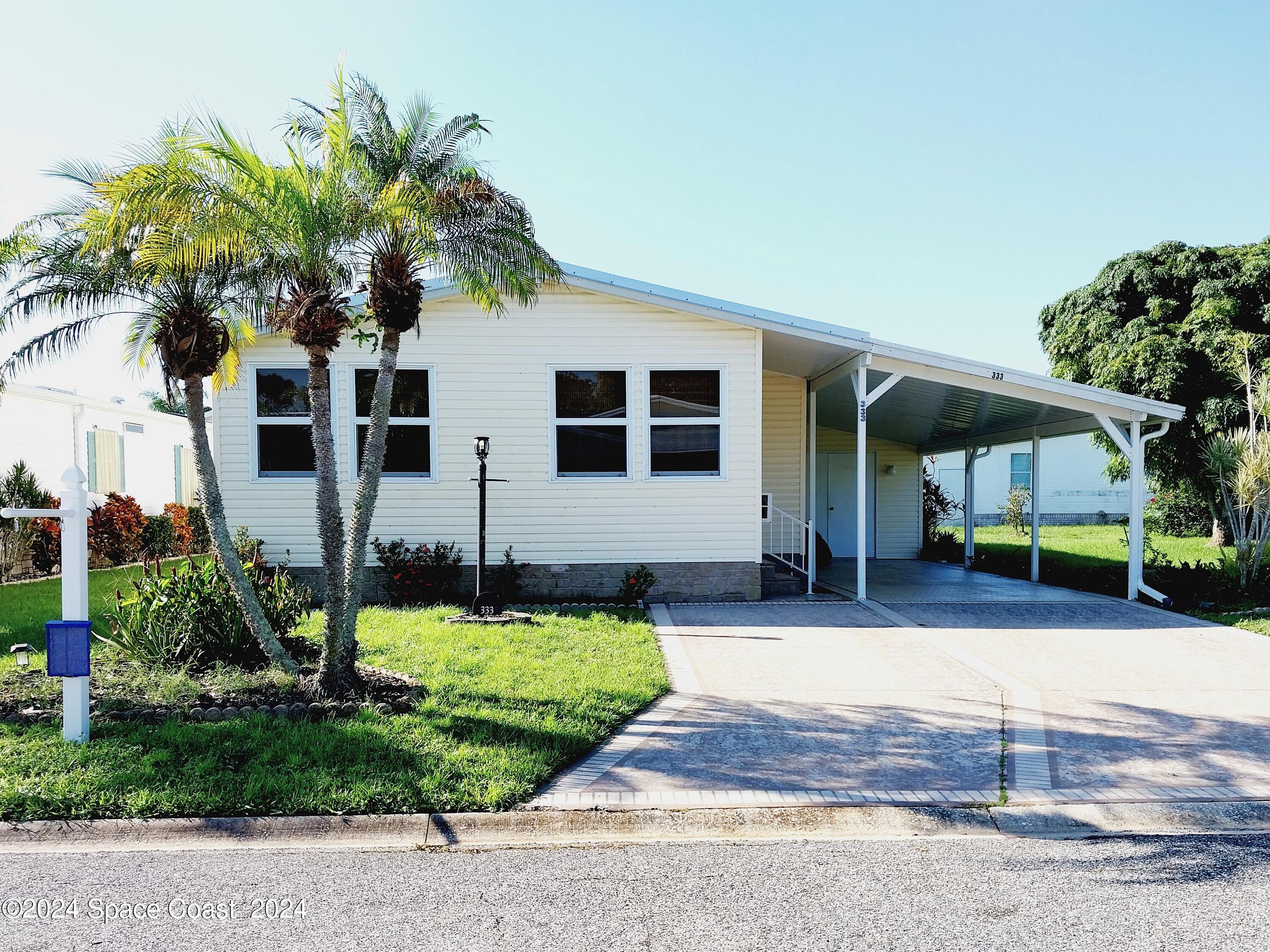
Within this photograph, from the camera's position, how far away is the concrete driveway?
431cm

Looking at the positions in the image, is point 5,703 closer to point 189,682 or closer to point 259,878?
point 189,682

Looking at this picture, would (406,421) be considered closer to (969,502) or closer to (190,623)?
(190,623)

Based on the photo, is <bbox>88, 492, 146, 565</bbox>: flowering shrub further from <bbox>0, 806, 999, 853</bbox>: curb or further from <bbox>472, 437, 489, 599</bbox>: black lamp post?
<bbox>0, 806, 999, 853</bbox>: curb

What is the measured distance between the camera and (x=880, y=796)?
4.16 m

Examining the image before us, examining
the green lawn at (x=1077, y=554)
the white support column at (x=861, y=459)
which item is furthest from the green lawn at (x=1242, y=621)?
the white support column at (x=861, y=459)

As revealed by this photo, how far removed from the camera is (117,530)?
593 inches

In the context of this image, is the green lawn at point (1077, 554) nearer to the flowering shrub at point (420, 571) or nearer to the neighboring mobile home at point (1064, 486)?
the neighboring mobile home at point (1064, 486)

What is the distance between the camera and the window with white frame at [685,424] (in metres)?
10.7

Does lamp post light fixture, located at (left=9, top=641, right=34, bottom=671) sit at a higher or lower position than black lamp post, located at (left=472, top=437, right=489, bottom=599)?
lower

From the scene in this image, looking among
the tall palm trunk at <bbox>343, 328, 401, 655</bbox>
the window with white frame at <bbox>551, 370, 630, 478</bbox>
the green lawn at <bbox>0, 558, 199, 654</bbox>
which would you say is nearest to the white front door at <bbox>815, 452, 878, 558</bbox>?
the window with white frame at <bbox>551, 370, 630, 478</bbox>

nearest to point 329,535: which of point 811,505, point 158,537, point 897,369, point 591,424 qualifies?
point 591,424

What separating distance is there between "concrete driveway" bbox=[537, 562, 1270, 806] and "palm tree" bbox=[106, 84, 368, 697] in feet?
7.64

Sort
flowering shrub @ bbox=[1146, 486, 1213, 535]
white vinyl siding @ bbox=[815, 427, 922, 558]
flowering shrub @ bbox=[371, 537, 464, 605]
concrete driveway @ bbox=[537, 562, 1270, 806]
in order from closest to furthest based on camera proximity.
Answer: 1. concrete driveway @ bbox=[537, 562, 1270, 806]
2. flowering shrub @ bbox=[371, 537, 464, 605]
3. white vinyl siding @ bbox=[815, 427, 922, 558]
4. flowering shrub @ bbox=[1146, 486, 1213, 535]

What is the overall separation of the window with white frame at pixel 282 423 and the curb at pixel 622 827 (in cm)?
739
